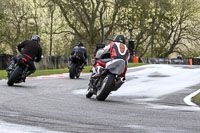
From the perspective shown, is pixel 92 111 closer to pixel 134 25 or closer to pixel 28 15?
pixel 134 25

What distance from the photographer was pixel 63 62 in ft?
135

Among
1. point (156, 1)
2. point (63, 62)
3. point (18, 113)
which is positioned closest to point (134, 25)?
point (156, 1)

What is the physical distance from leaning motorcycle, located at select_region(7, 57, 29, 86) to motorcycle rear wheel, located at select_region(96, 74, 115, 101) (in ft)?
13.4

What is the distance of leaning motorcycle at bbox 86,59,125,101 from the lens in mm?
10172

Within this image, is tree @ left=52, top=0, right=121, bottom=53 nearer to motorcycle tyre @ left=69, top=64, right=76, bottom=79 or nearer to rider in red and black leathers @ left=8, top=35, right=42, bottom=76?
motorcycle tyre @ left=69, top=64, right=76, bottom=79

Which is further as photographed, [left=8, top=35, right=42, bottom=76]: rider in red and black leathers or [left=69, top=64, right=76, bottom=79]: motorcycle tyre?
[left=69, top=64, right=76, bottom=79]: motorcycle tyre

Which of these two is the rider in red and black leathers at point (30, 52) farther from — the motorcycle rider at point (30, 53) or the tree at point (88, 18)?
the tree at point (88, 18)

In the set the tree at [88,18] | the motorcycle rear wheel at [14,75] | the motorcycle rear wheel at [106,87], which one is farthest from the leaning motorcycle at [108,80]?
the tree at [88,18]

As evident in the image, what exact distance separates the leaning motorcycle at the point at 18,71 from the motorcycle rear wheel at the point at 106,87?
4.08m

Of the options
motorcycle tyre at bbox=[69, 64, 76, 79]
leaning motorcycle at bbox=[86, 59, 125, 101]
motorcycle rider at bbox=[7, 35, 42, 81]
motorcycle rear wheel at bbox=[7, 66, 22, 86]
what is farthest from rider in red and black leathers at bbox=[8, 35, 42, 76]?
motorcycle tyre at bbox=[69, 64, 76, 79]

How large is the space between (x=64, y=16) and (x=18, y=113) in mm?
42319

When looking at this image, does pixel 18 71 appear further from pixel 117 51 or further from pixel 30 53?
pixel 117 51

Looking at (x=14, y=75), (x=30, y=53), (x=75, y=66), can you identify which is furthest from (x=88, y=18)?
(x=14, y=75)

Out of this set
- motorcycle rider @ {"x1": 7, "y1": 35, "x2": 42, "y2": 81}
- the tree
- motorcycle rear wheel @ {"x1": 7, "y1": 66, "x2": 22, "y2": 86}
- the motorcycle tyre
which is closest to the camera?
motorcycle rear wheel @ {"x1": 7, "y1": 66, "x2": 22, "y2": 86}
